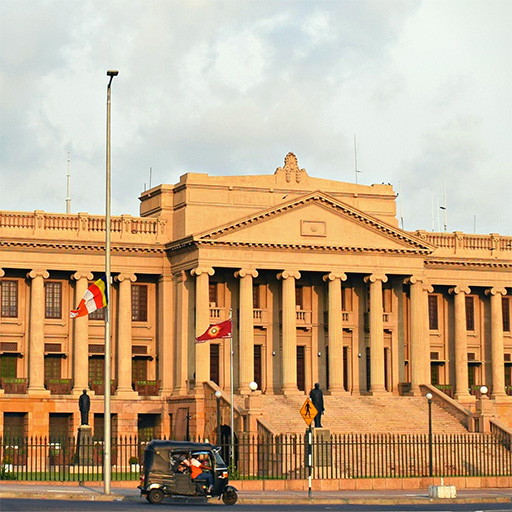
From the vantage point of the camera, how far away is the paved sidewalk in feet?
169

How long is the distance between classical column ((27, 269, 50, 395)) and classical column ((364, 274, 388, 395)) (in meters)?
18.8

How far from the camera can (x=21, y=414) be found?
83875mm

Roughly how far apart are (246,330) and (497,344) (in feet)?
60.7

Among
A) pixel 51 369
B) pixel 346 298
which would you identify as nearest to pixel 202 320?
pixel 51 369

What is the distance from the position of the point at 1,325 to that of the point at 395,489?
104ft

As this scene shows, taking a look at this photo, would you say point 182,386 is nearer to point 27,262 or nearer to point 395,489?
point 27,262

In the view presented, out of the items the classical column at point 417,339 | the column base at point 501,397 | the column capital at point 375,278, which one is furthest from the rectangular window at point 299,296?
the column base at point 501,397

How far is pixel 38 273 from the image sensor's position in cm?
8525

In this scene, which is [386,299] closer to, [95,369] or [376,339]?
[376,339]

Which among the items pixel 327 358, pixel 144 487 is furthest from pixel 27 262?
pixel 144 487

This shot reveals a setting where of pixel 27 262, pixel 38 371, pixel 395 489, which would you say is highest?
pixel 27 262

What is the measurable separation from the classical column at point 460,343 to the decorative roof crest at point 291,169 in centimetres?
1326

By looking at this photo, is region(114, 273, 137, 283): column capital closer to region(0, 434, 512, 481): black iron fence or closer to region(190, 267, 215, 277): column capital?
region(190, 267, 215, 277): column capital

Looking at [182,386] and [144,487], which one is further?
[182,386]
